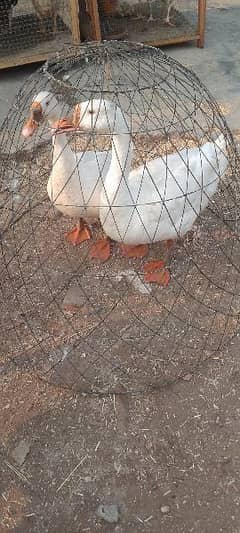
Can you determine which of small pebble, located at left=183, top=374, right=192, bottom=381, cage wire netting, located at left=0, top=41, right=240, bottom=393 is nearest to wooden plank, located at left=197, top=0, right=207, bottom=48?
cage wire netting, located at left=0, top=41, right=240, bottom=393

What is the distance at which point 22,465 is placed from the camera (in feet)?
7.17

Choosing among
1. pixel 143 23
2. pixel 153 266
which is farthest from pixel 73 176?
pixel 143 23

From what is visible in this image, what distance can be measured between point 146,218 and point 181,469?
1078mm

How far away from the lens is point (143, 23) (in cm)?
523

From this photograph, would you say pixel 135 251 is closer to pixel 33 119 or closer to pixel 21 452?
pixel 33 119

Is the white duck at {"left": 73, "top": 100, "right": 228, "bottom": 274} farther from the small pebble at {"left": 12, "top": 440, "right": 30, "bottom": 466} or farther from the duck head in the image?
the small pebble at {"left": 12, "top": 440, "right": 30, "bottom": 466}

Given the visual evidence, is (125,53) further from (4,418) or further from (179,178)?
(4,418)

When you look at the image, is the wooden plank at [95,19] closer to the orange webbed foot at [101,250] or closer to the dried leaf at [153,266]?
the orange webbed foot at [101,250]

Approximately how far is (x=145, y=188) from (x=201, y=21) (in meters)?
2.99

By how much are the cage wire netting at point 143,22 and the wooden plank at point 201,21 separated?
0.21 ft

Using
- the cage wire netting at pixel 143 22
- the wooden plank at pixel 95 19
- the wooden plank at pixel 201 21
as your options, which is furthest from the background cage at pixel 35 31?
the wooden plank at pixel 201 21

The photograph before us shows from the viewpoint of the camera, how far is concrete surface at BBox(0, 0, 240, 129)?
454 centimetres

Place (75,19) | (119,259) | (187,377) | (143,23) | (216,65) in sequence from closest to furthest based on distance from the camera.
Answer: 1. (187,377)
2. (119,259)
3. (75,19)
4. (216,65)
5. (143,23)

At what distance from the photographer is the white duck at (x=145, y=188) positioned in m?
2.52
